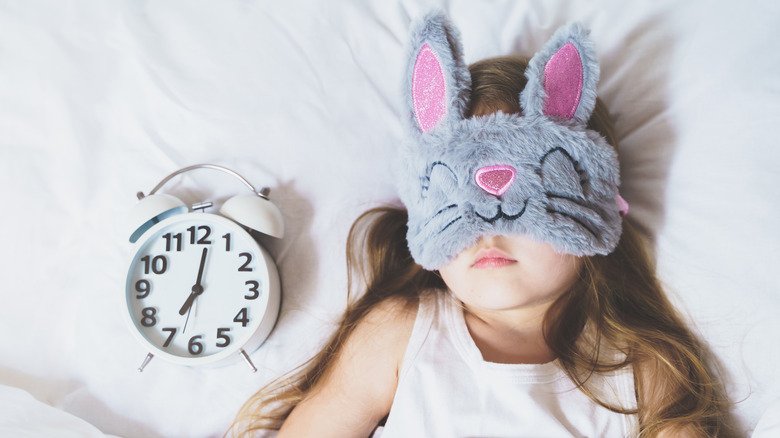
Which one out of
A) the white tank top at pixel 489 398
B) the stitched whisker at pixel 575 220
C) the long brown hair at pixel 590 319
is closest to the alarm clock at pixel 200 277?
the long brown hair at pixel 590 319

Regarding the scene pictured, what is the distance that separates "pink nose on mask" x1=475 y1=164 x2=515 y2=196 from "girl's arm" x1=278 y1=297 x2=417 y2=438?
30 cm

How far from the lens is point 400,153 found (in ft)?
3.23

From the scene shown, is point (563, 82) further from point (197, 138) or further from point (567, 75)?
point (197, 138)

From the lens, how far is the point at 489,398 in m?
1.03

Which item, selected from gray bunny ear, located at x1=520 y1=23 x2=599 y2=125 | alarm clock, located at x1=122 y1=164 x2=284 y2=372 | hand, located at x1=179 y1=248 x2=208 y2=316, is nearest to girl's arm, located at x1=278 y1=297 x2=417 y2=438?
alarm clock, located at x1=122 y1=164 x2=284 y2=372

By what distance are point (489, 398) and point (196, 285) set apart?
48 centimetres

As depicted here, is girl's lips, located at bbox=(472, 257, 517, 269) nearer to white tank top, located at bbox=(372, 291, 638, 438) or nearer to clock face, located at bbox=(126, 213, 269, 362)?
white tank top, located at bbox=(372, 291, 638, 438)

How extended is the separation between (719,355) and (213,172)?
84 cm

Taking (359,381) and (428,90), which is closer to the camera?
(428,90)

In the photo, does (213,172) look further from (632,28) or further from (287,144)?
(632,28)

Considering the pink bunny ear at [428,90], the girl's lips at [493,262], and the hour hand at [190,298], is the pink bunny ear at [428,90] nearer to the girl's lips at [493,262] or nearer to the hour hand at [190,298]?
the girl's lips at [493,262]

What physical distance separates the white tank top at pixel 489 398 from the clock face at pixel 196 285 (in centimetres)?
27

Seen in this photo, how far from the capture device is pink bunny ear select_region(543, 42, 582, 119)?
2.97 ft

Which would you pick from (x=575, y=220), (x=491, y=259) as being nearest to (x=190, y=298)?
(x=491, y=259)
